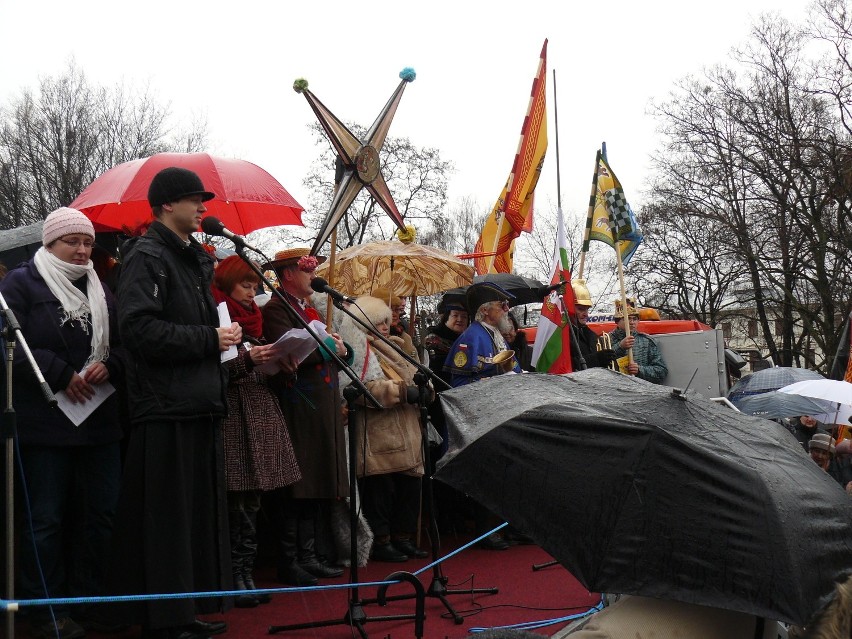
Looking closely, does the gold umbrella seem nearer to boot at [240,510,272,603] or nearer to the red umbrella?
the red umbrella

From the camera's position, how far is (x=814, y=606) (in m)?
2.65

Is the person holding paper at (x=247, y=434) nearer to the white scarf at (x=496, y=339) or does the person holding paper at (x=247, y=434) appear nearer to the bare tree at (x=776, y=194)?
the white scarf at (x=496, y=339)

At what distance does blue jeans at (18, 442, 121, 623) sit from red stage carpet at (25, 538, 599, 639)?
31 cm

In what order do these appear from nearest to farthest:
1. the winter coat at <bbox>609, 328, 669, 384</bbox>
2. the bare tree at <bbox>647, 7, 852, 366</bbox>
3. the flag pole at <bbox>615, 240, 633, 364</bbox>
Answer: the flag pole at <bbox>615, 240, 633, 364</bbox> < the winter coat at <bbox>609, 328, 669, 384</bbox> < the bare tree at <bbox>647, 7, 852, 366</bbox>

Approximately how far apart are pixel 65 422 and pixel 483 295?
382cm

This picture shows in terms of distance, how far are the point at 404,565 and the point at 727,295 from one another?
30429mm

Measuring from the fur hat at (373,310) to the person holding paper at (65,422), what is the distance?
2.10m

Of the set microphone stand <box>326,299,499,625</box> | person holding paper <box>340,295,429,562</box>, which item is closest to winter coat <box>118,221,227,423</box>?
microphone stand <box>326,299,499,625</box>

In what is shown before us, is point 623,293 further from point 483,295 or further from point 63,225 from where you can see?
point 63,225

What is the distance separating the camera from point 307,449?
221 inches

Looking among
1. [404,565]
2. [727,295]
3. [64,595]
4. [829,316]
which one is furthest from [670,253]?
[64,595]

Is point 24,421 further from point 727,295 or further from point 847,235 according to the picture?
point 727,295

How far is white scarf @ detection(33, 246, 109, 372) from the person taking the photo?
4.35 m

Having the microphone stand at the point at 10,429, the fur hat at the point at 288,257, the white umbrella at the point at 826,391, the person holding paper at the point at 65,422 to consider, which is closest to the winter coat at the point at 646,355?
the white umbrella at the point at 826,391
